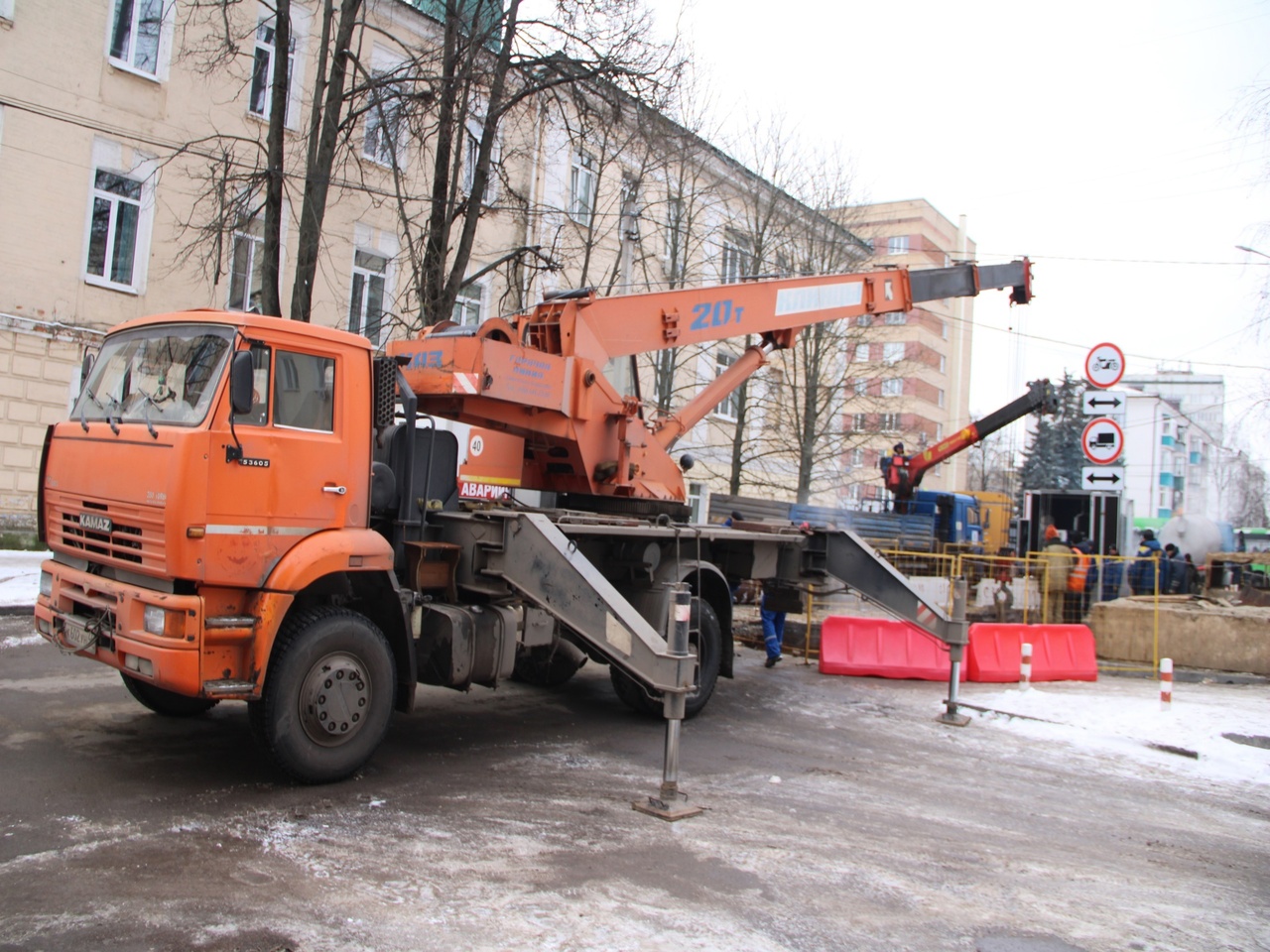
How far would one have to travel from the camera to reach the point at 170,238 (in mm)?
16609

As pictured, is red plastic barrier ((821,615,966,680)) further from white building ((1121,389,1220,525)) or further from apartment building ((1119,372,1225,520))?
white building ((1121,389,1220,525))

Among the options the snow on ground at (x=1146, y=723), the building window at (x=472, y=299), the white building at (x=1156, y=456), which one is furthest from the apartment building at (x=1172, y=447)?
the snow on ground at (x=1146, y=723)

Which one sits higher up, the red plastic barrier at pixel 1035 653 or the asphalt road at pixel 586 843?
the red plastic barrier at pixel 1035 653

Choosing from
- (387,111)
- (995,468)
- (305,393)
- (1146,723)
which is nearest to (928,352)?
(995,468)

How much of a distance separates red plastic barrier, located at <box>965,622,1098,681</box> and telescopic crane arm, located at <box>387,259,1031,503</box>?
167 inches

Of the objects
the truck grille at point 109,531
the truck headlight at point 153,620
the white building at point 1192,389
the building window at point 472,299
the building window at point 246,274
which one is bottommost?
the truck headlight at point 153,620

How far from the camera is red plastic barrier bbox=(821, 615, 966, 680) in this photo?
1184 centimetres

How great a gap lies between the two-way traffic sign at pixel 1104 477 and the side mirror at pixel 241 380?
10236 millimetres

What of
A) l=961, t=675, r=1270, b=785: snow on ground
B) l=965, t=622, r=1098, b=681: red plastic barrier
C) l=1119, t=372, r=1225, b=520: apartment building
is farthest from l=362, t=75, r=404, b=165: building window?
l=1119, t=372, r=1225, b=520: apartment building

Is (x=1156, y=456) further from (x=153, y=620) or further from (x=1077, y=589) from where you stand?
(x=153, y=620)

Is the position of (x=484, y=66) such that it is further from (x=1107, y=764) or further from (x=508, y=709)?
(x=1107, y=764)

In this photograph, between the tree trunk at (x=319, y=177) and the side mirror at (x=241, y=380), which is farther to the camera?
the tree trunk at (x=319, y=177)

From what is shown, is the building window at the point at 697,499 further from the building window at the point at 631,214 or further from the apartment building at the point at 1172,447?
the apartment building at the point at 1172,447

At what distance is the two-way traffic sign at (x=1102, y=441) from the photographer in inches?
482
